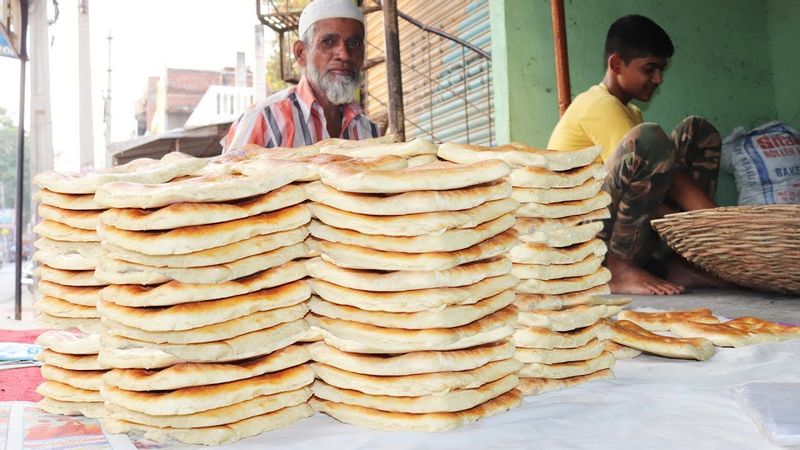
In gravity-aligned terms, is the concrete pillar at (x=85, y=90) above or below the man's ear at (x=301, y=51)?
above

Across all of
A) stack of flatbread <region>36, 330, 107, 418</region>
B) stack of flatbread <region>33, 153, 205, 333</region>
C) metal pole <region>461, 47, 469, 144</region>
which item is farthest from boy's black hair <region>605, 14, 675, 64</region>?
stack of flatbread <region>36, 330, 107, 418</region>

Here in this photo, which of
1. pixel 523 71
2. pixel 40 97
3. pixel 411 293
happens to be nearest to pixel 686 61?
pixel 523 71

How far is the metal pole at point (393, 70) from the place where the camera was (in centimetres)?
450

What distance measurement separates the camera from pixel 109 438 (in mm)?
1449

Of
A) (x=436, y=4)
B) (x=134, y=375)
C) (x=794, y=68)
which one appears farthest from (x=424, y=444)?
(x=436, y=4)

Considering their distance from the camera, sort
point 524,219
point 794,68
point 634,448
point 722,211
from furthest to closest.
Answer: point 794,68 < point 722,211 < point 524,219 < point 634,448

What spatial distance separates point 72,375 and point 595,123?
10.3 feet

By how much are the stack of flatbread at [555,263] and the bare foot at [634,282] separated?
215cm

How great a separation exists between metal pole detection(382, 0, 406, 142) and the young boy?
107 centimetres

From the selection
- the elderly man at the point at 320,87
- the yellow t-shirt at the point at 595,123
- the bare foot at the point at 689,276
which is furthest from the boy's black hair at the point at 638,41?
the elderly man at the point at 320,87

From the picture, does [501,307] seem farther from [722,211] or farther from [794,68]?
[794,68]

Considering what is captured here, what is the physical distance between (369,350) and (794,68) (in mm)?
5436

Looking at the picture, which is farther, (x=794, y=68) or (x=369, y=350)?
(x=794, y=68)

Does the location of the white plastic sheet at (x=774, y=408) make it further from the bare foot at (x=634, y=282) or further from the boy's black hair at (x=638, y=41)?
the boy's black hair at (x=638, y=41)
